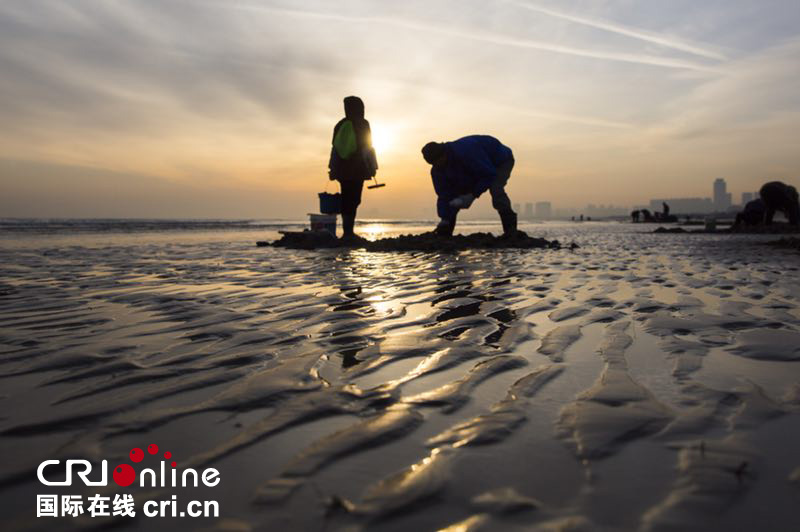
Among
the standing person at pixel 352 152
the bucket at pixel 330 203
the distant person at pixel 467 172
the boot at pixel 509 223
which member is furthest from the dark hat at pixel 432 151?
the bucket at pixel 330 203

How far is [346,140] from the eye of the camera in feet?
32.7

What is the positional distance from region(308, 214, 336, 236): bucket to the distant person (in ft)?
8.71

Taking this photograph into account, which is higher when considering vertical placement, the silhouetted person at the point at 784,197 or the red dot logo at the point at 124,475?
the silhouetted person at the point at 784,197

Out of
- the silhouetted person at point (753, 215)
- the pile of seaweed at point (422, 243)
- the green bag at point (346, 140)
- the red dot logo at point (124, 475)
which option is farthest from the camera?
the silhouetted person at point (753, 215)

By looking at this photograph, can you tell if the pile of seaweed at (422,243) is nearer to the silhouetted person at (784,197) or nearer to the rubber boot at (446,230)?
the rubber boot at (446,230)

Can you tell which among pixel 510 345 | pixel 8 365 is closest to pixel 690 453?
pixel 510 345

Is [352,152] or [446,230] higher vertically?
[352,152]

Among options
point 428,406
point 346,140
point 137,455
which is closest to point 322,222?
point 346,140

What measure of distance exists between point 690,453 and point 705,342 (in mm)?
1360

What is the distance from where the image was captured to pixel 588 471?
118 cm

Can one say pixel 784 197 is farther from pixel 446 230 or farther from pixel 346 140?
Result: pixel 346 140

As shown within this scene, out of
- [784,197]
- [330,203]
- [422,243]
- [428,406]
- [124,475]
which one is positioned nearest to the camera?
[124,475]

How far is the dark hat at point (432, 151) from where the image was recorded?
9.35 metres

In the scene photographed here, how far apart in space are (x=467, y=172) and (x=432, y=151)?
2.92 ft
